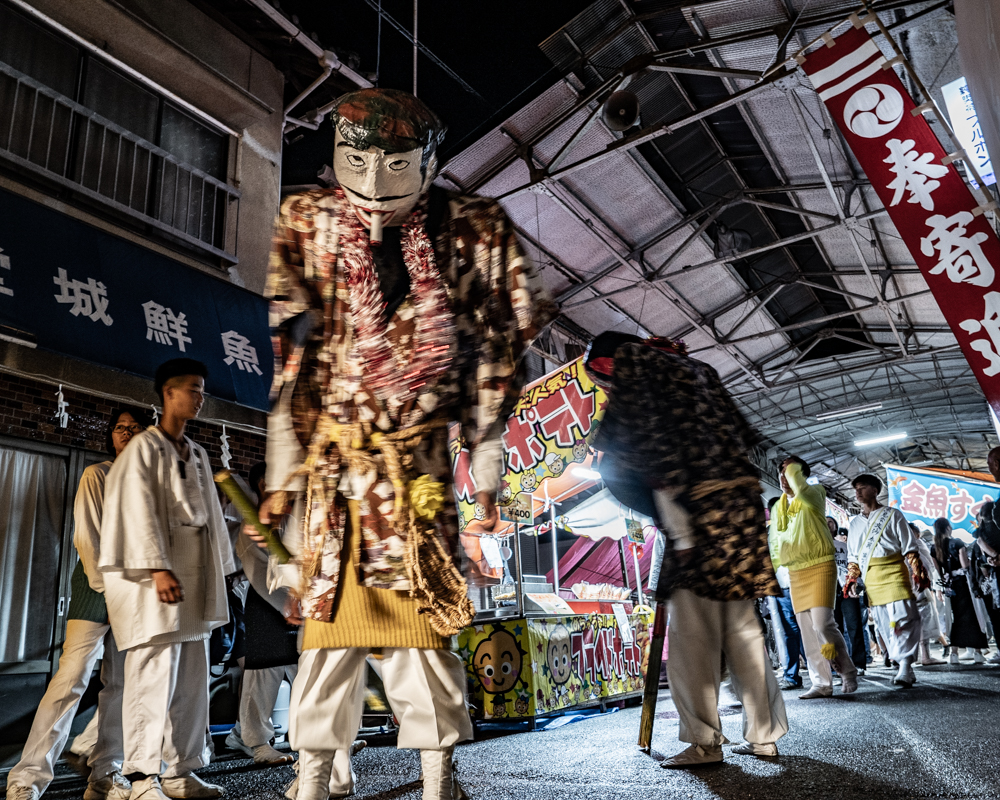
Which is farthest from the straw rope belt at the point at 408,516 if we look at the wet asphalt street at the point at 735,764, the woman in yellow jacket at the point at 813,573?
the woman in yellow jacket at the point at 813,573

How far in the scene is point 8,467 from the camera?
16.1 feet

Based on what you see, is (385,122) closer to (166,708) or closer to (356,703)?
(356,703)

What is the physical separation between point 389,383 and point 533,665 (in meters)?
3.76

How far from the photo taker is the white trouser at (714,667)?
3.01m

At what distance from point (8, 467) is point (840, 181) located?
10.6 metres

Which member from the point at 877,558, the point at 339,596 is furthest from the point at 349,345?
the point at 877,558

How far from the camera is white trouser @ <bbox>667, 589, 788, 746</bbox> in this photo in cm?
301

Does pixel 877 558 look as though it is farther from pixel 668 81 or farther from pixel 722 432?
pixel 668 81

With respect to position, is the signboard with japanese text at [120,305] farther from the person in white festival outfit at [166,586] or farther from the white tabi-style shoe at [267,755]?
the white tabi-style shoe at [267,755]

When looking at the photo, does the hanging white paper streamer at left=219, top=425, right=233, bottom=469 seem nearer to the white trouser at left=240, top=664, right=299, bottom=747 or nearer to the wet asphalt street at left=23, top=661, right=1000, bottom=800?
the white trouser at left=240, top=664, right=299, bottom=747

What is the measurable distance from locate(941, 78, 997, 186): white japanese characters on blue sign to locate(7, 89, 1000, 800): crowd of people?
2.99 metres

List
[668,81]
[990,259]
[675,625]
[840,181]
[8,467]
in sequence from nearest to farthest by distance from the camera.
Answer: [675,625], [990,259], [8,467], [668,81], [840,181]

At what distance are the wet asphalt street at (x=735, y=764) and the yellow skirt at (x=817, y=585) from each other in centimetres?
88

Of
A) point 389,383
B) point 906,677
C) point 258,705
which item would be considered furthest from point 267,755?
point 906,677
